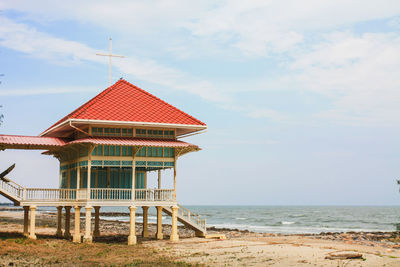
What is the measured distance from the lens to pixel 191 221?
33.7 m

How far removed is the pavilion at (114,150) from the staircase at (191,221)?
0.10 meters

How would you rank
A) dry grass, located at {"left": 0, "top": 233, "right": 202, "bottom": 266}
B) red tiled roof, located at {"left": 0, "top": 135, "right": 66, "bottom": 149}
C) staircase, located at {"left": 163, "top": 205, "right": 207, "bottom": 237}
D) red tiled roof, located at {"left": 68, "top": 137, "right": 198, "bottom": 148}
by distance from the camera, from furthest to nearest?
1. staircase, located at {"left": 163, "top": 205, "right": 207, "bottom": 237}
2. red tiled roof, located at {"left": 0, "top": 135, "right": 66, "bottom": 149}
3. red tiled roof, located at {"left": 68, "top": 137, "right": 198, "bottom": 148}
4. dry grass, located at {"left": 0, "top": 233, "right": 202, "bottom": 266}

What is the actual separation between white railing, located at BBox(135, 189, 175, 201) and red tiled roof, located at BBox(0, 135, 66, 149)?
18.1ft

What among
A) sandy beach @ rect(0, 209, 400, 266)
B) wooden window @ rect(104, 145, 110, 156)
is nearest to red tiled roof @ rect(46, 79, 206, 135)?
wooden window @ rect(104, 145, 110, 156)

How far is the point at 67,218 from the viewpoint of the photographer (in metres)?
35.4

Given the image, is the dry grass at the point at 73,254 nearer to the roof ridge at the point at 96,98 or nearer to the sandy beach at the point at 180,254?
the sandy beach at the point at 180,254

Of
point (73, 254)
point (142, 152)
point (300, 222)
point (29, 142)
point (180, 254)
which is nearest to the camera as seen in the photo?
point (73, 254)

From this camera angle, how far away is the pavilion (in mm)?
29141

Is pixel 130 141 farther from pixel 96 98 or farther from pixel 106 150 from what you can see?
pixel 96 98

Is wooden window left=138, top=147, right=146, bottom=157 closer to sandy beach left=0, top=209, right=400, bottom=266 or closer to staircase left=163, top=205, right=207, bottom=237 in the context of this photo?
staircase left=163, top=205, right=207, bottom=237

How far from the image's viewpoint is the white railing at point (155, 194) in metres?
30.9

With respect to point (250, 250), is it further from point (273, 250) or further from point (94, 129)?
point (94, 129)

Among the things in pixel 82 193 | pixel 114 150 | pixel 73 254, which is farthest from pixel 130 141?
pixel 73 254

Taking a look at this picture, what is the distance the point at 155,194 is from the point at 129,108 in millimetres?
5558
